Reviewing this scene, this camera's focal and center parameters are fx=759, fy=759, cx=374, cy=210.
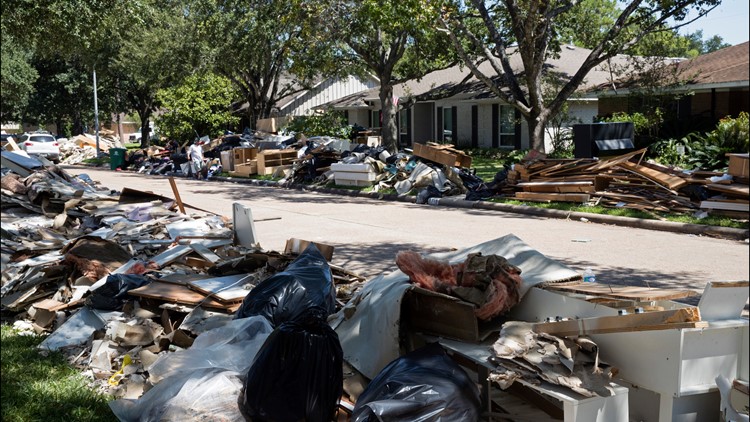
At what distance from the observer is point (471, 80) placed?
3488cm

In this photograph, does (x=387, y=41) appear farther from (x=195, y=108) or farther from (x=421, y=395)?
(x=421, y=395)

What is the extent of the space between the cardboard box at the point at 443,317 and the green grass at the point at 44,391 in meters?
2.02

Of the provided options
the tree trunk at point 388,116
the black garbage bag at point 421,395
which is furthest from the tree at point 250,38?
the black garbage bag at point 421,395

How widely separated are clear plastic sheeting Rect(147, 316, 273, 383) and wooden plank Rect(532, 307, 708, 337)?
75.0 inches

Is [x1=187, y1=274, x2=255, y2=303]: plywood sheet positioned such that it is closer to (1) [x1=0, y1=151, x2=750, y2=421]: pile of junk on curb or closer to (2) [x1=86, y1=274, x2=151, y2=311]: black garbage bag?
(1) [x1=0, y1=151, x2=750, y2=421]: pile of junk on curb

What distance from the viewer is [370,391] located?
4.13m

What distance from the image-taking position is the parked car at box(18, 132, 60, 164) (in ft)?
137

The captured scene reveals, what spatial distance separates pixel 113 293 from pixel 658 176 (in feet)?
35.1

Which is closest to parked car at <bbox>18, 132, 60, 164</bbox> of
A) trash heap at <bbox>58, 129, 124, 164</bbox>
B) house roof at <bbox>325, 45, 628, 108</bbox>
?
trash heap at <bbox>58, 129, 124, 164</bbox>

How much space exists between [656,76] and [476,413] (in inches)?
883

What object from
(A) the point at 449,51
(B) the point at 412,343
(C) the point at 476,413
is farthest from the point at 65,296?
(A) the point at 449,51

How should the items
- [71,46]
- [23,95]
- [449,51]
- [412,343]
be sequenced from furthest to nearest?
[23,95]
[449,51]
[71,46]
[412,343]

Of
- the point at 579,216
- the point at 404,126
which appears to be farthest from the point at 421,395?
the point at 404,126

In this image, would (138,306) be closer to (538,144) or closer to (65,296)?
(65,296)
